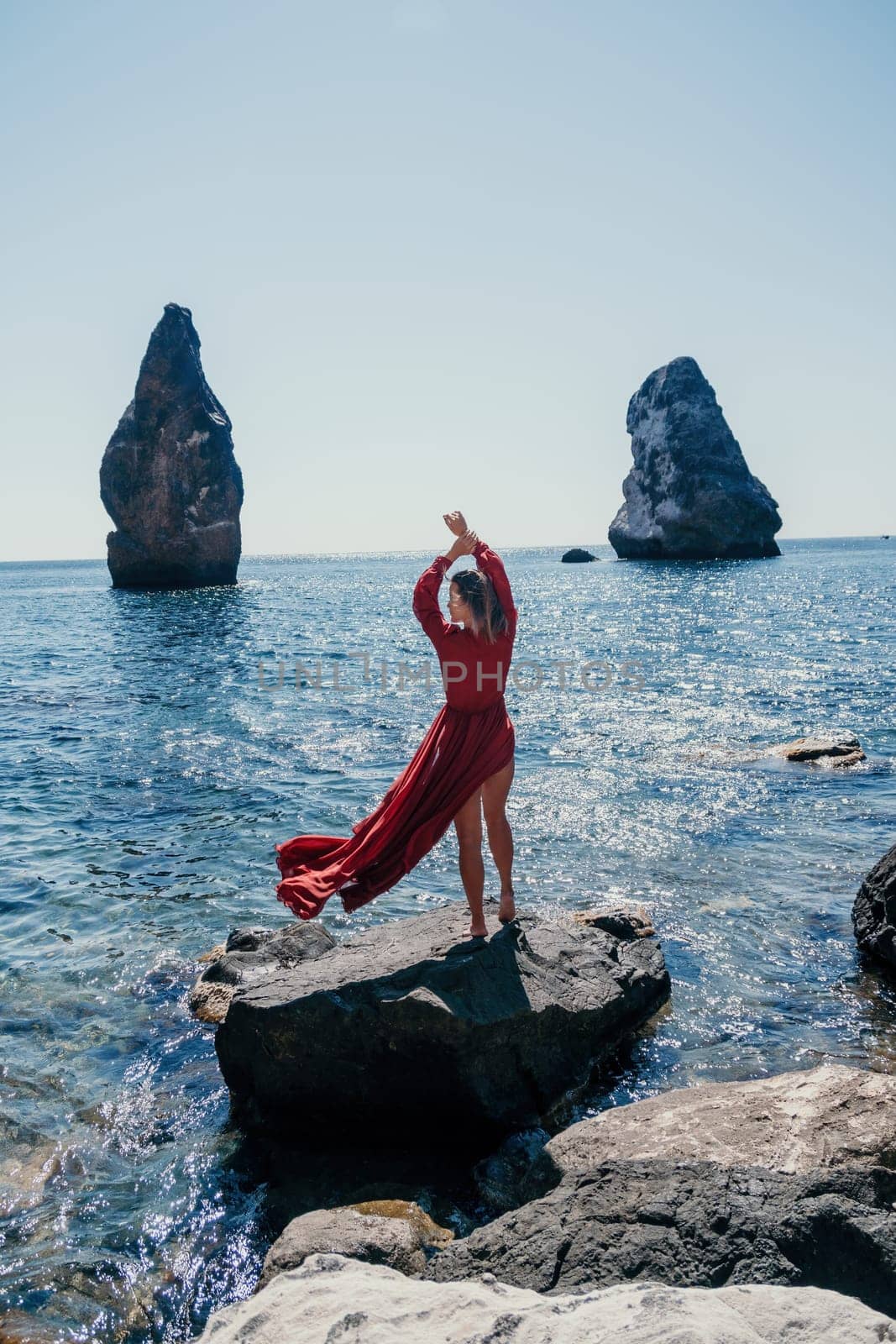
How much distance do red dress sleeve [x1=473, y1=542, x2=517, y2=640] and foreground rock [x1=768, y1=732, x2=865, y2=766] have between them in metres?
9.97

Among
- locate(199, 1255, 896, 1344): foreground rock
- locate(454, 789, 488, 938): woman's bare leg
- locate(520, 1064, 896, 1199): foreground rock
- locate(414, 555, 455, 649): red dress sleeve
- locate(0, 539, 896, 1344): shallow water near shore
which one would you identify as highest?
locate(414, 555, 455, 649): red dress sleeve

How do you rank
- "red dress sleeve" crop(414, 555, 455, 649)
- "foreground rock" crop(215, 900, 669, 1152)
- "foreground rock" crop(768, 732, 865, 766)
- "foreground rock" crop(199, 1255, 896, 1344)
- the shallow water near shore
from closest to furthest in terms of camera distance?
"foreground rock" crop(199, 1255, 896, 1344) → the shallow water near shore → "foreground rock" crop(215, 900, 669, 1152) → "red dress sleeve" crop(414, 555, 455, 649) → "foreground rock" crop(768, 732, 865, 766)

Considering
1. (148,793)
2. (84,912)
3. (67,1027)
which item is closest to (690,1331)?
(67,1027)

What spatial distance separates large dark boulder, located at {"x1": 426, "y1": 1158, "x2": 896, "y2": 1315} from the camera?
3092 mm

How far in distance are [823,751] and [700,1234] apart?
40.4 feet

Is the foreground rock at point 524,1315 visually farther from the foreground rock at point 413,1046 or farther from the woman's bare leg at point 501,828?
the woman's bare leg at point 501,828

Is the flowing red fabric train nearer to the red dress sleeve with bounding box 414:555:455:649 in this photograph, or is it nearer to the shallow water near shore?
the red dress sleeve with bounding box 414:555:455:649

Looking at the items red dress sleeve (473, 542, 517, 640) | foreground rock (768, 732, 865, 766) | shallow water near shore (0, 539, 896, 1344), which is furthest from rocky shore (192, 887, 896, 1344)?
foreground rock (768, 732, 865, 766)

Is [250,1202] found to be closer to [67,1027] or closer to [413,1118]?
[413,1118]

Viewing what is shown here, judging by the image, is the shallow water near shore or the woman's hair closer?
the shallow water near shore

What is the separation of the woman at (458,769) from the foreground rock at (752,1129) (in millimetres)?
1668

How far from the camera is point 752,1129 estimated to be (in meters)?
4.21

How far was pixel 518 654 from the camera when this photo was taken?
31047 mm

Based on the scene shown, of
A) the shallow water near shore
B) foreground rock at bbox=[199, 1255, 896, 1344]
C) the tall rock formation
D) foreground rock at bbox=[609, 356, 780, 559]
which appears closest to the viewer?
foreground rock at bbox=[199, 1255, 896, 1344]
